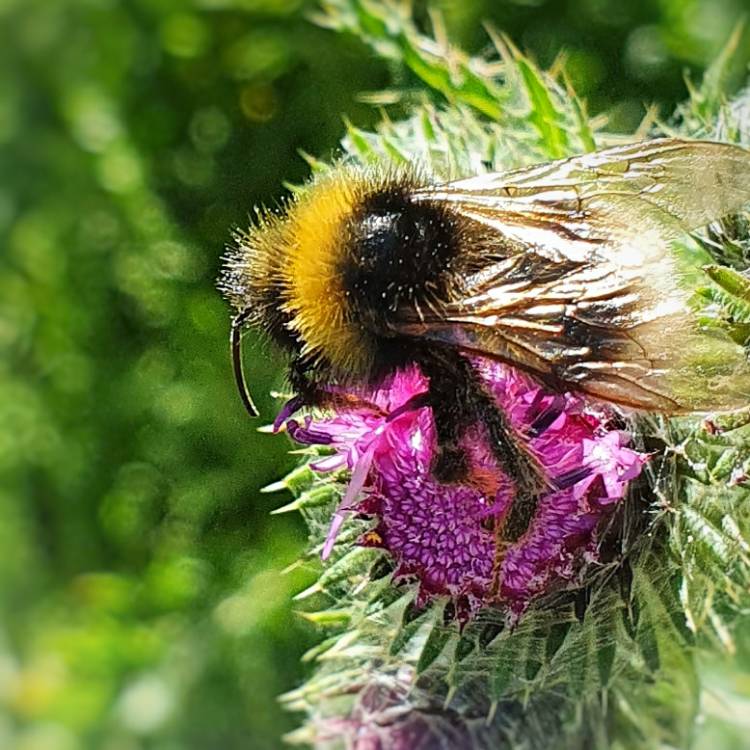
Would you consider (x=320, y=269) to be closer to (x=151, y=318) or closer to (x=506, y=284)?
(x=506, y=284)

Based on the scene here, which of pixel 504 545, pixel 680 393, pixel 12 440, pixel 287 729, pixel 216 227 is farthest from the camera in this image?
pixel 12 440

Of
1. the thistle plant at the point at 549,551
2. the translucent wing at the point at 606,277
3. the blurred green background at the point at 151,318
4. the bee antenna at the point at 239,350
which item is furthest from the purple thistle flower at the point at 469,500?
the blurred green background at the point at 151,318

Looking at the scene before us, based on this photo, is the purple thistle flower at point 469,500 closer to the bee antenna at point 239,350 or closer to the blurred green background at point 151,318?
the bee antenna at point 239,350

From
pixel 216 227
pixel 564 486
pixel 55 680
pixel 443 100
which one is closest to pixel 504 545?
pixel 564 486

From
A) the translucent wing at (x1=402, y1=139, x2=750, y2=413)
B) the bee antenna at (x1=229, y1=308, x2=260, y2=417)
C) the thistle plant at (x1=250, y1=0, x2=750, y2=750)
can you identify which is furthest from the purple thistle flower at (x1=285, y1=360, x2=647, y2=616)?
the translucent wing at (x1=402, y1=139, x2=750, y2=413)

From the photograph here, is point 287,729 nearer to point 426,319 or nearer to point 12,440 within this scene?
point 426,319

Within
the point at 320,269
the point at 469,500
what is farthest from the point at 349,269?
the point at 469,500
